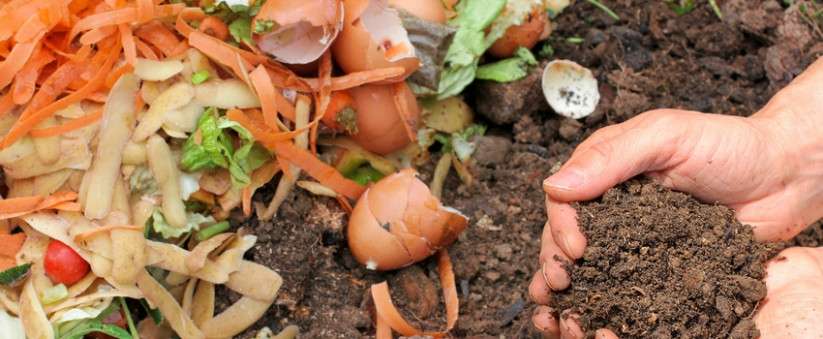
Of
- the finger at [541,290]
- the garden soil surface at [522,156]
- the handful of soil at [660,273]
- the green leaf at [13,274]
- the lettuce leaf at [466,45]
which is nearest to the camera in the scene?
the handful of soil at [660,273]

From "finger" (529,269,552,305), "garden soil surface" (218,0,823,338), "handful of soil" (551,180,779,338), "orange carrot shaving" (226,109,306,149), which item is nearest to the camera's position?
"handful of soil" (551,180,779,338)

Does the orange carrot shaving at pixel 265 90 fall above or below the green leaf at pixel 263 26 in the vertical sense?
below

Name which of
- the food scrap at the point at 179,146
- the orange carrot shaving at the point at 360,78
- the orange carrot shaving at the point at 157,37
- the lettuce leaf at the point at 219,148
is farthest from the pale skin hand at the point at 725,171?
the orange carrot shaving at the point at 157,37

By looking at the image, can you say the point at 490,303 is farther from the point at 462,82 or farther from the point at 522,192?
the point at 462,82

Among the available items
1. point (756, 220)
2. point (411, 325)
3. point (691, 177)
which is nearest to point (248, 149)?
point (411, 325)

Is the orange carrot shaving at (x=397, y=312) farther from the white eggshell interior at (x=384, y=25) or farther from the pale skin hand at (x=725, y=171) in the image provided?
the white eggshell interior at (x=384, y=25)

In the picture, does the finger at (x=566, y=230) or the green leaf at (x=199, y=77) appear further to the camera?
the green leaf at (x=199, y=77)

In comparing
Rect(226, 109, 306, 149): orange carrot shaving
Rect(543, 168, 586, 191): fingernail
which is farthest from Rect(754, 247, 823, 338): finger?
Rect(226, 109, 306, 149): orange carrot shaving

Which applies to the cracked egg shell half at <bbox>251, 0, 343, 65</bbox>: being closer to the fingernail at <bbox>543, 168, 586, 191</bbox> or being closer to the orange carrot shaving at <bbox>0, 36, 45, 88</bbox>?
the orange carrot shaving at <bbox>0, 36, 45, 88</bbox>
